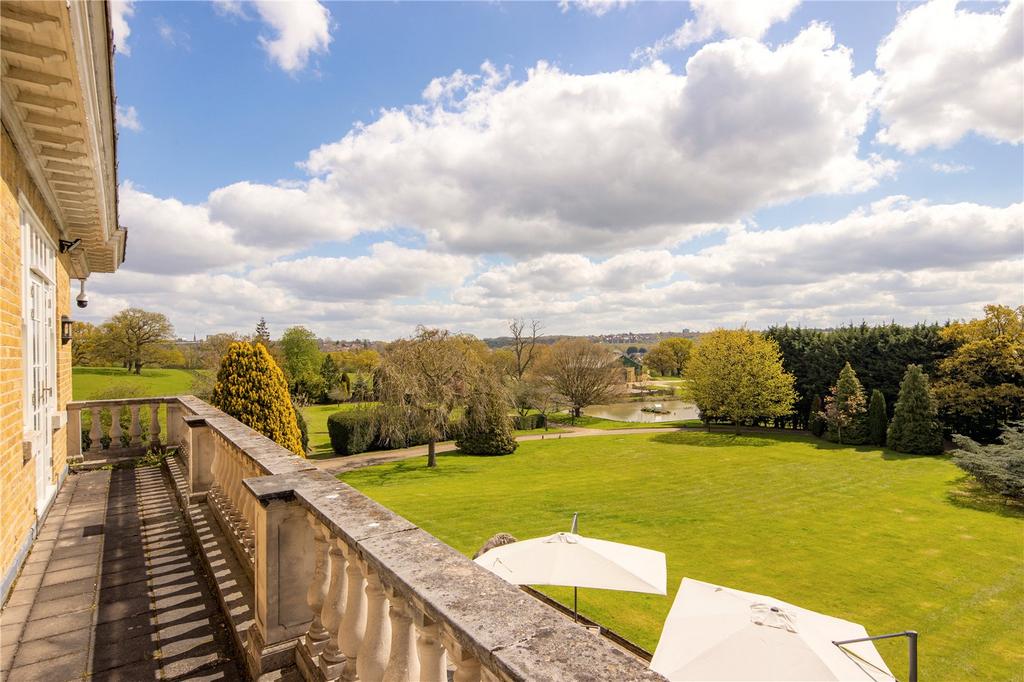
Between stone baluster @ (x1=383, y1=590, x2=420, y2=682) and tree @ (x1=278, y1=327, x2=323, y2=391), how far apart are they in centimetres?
4551

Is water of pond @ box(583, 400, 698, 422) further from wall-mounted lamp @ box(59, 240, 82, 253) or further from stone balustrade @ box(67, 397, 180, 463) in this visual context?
wall-mounted lamp @ box(59, 240, 82, 253)

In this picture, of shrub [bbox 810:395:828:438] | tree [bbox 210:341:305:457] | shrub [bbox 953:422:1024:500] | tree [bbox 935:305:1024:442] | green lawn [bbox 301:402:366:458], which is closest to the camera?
tree [bbox 210:341:305:457]

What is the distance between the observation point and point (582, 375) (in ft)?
150

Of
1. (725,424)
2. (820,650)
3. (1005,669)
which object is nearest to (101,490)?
(820,650)

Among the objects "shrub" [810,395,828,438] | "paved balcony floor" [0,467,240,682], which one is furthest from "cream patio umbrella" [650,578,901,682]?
"shrub" [810,395,828,438]

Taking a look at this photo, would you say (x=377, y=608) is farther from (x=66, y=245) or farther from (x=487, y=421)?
(x=487, y=421)

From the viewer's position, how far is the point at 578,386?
4553cm

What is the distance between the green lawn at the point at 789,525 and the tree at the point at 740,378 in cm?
456

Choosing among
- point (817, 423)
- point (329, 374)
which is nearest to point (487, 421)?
point (817, 423)

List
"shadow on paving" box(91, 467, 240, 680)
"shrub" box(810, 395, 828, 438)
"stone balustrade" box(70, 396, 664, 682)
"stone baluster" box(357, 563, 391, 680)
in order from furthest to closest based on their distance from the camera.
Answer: "shrub" box(810, 395, 828, 438)
"shadow on paving" box(91, 467, 240, 680)
"stone baluster" box(357, 563, 391, 680)
"stone balustrade" box(70, 396, 664, 682)

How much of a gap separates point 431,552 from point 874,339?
1573 inches

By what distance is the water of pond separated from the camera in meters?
51.5

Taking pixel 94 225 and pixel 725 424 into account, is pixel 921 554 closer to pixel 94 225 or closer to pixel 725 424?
pixel 94 225

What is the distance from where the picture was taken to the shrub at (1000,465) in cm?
1738
